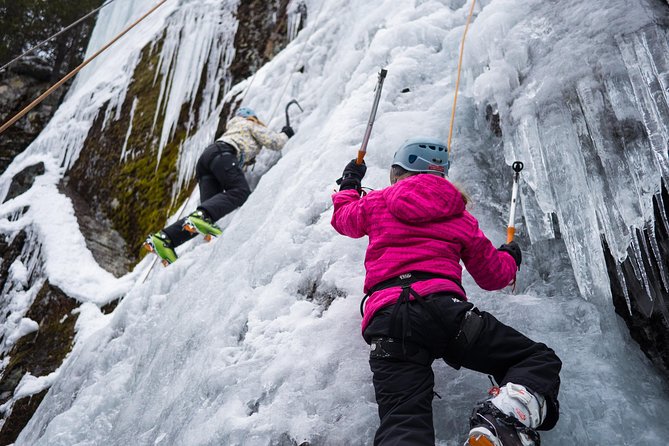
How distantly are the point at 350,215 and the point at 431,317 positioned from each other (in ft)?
2.14

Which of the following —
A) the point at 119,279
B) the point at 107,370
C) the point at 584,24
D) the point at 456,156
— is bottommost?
the point at 119,279

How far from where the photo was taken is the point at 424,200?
212cm

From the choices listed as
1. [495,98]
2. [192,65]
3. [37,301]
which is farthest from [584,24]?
→ [192,65]

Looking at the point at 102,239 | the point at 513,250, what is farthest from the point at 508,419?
the point at 102,239

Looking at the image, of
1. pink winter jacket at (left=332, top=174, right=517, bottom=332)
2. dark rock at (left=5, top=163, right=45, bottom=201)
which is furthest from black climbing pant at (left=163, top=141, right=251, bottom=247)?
dark rock at (left=5, top=163, right=45, bottom=201)

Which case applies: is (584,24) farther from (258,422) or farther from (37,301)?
(37,301)

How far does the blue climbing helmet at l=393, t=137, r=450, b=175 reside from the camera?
7.72 feet

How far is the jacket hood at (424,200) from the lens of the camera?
6.91 feet

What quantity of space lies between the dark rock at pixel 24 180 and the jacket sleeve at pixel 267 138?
18.8ft

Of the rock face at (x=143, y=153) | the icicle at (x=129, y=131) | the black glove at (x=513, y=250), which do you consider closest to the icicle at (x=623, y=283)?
the black glove at (x=513, y=250)

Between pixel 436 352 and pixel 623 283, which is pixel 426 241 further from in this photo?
pixel 623 283

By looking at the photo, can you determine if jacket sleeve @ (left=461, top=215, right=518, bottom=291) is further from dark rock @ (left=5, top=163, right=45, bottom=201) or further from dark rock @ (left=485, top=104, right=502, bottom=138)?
dark rock @ (left=5, top=163, right=45, bottom=201)

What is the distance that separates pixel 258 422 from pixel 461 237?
3.58 ft

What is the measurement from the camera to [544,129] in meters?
2.70
